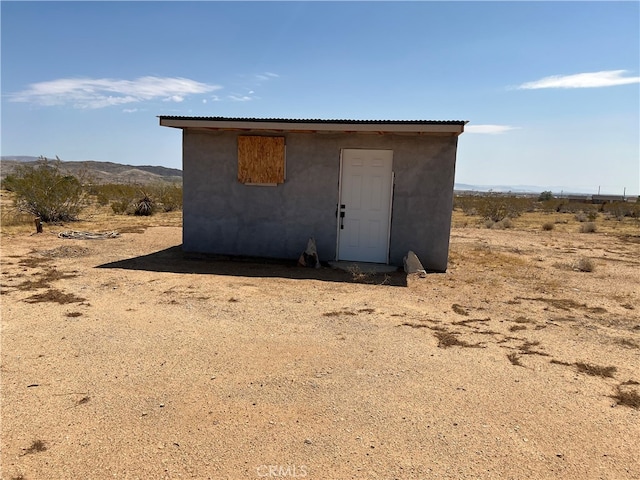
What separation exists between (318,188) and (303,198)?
0.43 m

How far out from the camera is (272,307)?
6.37 metres

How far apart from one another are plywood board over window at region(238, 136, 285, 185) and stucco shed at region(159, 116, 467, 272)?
23 millimetres

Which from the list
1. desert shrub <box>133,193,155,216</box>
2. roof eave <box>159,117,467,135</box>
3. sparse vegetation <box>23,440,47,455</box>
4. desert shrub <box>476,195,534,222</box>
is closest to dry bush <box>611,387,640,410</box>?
sparse vegetation <box>23,440,47,455</box>

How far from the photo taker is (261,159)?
978 centimetres

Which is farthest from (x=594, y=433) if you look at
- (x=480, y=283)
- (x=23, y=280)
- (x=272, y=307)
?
(x=23, y=280)

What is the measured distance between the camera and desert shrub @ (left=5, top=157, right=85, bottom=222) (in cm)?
1570

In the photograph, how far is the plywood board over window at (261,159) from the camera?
967 cm

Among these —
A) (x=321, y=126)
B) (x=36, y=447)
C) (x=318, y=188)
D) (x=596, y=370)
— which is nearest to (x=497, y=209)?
(x=318, y=188)

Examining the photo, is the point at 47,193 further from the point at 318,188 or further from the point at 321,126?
the point at 321,126

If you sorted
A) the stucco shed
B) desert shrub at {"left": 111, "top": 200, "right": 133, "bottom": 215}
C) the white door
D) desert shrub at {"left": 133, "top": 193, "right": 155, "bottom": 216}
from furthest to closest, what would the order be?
desert shrub at {"left": 111, "top": 200, "right": 133, "bottom": 215} < desert shrub at {"left": 133, "top": 193, "right": 155, "bottom": 216} < the white door < the stucco shed

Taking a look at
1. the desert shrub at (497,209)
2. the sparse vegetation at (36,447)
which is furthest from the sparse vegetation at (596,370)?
the desert shrub at (497,209)

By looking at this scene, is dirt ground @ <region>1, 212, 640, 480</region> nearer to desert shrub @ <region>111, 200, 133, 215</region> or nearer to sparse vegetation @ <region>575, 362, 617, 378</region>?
sparse vegetation @ <region>575, 362, 617, 378</region>

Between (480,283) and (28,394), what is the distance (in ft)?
24.0

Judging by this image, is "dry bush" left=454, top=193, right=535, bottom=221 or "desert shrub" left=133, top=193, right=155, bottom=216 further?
"dry bush" left=454, top=193, right=535, bottom=221
